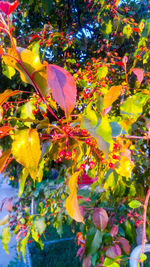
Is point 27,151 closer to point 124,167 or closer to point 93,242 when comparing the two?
point 124,167

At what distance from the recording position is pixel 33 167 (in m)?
0.39

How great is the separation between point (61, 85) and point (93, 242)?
0.64m

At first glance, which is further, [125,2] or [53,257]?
[53,257]

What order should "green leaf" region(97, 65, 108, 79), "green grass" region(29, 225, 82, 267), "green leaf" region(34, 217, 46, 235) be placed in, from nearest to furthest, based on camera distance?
1. "green leaf" region(34, 217, 46, 235)
2. "green leaf" region(97, 65, 108, 79)
3. "green grass" region(29, 225, 82, 267)

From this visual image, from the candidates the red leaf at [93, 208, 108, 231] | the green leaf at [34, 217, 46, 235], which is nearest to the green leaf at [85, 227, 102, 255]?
the red leaf at [93, 208, 108, 231]

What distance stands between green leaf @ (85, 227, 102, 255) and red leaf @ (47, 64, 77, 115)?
59 cm

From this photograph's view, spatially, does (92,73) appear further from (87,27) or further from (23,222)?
(23,222)

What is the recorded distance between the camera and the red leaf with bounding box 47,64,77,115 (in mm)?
364

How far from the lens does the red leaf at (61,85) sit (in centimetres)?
36

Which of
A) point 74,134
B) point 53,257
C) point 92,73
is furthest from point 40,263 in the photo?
point 74,134

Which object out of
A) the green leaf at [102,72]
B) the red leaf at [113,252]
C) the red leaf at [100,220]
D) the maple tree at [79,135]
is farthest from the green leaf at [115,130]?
the green leaf at [102,72]

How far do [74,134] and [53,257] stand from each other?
90.8 inches

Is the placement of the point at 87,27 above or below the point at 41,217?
above

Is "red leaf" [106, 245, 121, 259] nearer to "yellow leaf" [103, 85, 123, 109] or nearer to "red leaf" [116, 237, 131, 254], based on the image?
"red leaf" [116, 237, 131, 254]
